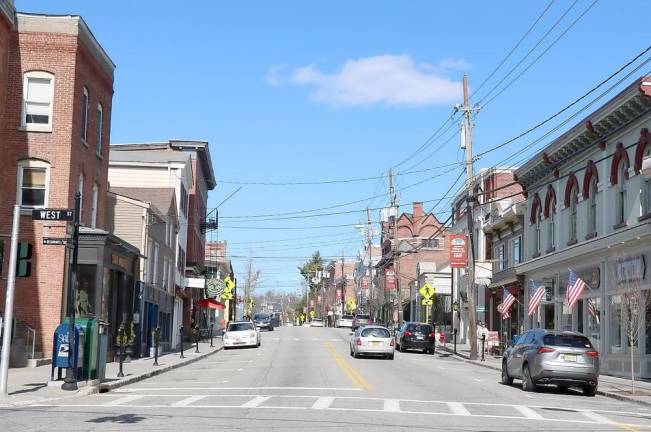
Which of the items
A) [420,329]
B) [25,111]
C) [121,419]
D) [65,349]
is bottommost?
[121,419]

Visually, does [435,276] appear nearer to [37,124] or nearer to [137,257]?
[137,257]

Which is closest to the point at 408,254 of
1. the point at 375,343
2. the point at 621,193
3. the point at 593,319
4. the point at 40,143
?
the point at 375,343

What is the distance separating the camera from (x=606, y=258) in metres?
31.2

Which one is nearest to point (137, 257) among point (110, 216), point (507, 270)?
point (110, 216)

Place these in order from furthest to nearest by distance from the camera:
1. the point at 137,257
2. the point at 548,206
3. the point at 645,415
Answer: the point at 548,206 < the point at 137,257 < the point at 645,415

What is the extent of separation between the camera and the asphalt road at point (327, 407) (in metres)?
13.5

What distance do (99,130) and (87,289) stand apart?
7.08 meters

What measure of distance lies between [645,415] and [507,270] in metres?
29.1

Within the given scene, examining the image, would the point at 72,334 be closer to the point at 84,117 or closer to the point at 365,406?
the point at 365,406

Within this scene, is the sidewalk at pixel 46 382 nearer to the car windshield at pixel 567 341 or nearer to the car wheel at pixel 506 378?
the car wheel at pixel 506 378

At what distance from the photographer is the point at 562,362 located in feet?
72.5

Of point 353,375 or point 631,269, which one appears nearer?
point 353,375

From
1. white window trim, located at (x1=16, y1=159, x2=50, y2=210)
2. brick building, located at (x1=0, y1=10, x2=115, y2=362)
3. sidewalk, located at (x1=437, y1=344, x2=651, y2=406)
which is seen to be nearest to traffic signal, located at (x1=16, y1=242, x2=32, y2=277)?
brick building, located at (x1=0, y1=10, x2=115, y2=362)

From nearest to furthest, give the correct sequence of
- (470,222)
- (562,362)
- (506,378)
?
(562,362), (506,378), (470,222)
